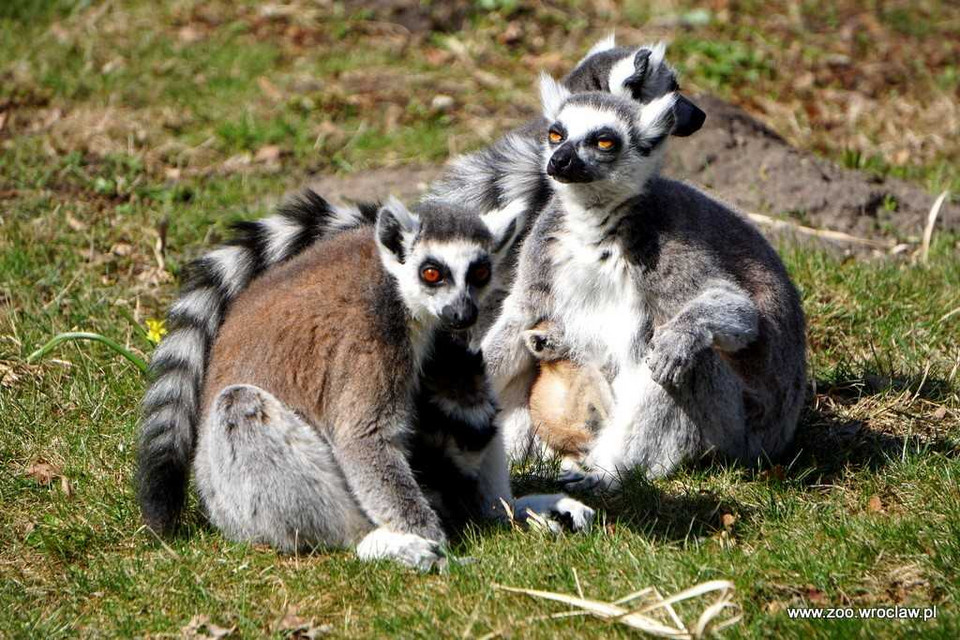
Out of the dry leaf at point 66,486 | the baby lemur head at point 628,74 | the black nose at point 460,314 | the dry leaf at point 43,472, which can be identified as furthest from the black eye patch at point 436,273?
the baby lemur head at point 628,74

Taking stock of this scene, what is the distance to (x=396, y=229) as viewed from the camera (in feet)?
14.2

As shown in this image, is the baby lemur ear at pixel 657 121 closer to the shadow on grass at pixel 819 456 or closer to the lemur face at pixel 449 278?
the lemur face at pixel 449 278

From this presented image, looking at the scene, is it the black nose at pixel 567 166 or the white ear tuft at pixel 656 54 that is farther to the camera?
the white ear tuft at pixel 656 54

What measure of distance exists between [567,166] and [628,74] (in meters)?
1.63

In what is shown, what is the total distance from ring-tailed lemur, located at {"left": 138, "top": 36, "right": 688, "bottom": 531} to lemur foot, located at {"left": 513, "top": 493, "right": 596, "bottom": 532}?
0.55 m

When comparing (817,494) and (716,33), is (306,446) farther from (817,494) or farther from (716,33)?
(716,33)

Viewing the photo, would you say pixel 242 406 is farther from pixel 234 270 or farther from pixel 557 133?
pixel 557 133

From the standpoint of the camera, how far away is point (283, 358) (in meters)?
4.38

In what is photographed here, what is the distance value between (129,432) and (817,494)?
3.21 metres

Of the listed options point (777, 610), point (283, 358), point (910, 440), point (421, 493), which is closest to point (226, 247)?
point (283, 358)

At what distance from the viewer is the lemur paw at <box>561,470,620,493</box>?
5090 mm

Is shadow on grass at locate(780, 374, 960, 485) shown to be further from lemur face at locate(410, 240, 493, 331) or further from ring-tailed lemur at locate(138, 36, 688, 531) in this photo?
lemur face at locate(410, 240, 493, 331)

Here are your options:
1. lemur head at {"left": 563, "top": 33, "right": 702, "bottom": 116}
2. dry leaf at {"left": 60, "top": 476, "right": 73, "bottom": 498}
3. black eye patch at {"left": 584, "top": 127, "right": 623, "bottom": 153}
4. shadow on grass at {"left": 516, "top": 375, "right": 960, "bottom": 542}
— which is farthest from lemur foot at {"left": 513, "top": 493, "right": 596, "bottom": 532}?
lemur head at {"left": 563, "top": 33, "right": 702, "bottom": 116}

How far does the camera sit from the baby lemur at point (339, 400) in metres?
4.19
